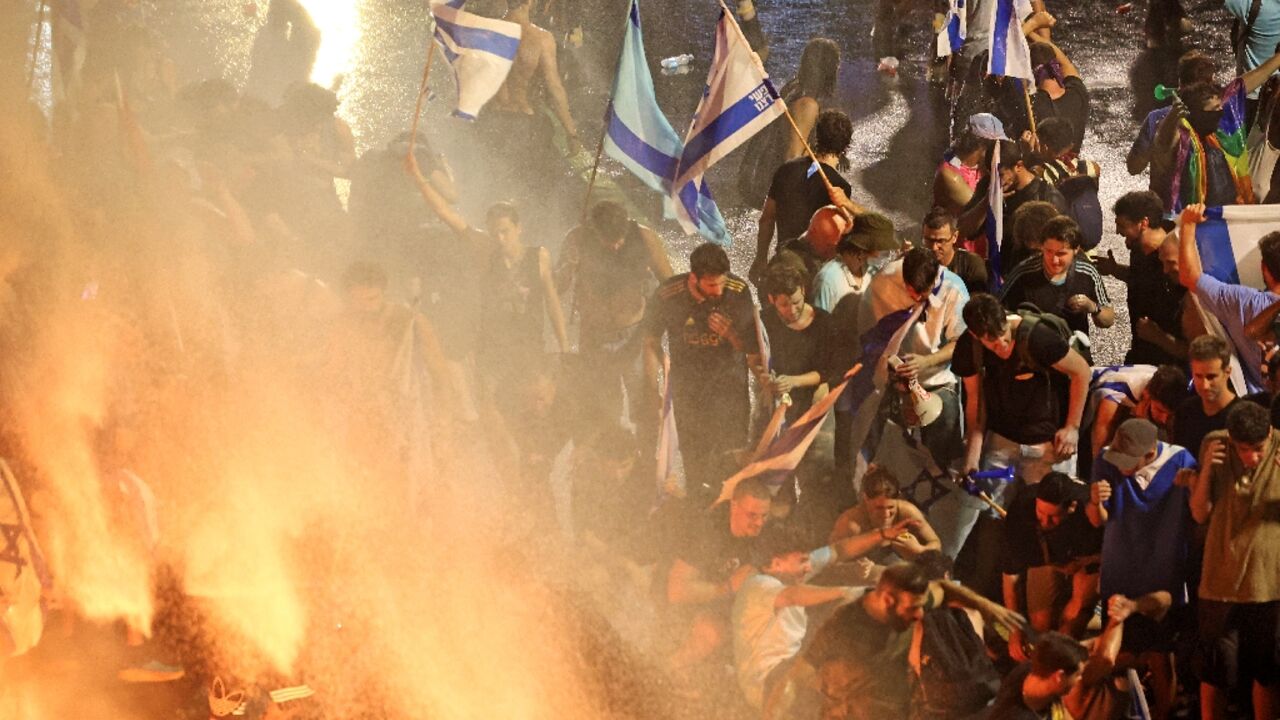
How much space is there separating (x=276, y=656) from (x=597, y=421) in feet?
6.17

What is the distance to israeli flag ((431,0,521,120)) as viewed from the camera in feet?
27.2

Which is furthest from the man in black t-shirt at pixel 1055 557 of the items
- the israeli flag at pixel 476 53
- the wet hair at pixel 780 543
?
the israeli flag at pixel 476 53

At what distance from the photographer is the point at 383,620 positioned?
23.9 feet

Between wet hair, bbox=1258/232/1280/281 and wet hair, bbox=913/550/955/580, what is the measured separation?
172cm

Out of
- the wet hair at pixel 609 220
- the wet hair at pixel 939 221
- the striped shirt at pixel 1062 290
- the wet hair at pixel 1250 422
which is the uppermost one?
the wet hair at pixel 609 220

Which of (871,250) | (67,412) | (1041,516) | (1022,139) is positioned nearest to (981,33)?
(1022,139)

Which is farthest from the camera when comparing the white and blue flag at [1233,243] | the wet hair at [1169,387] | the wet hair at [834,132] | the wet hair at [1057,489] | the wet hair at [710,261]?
the wet hair at [834,132]

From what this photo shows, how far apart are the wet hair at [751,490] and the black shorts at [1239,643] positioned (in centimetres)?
181

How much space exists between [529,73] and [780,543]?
4439mm

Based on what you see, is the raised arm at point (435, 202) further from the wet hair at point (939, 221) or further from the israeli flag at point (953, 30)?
the israeli flag at point (953, 30)

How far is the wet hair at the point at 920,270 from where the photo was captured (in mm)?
6512

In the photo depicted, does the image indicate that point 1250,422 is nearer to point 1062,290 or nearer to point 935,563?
point 935,563

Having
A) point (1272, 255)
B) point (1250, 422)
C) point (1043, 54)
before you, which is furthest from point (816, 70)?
point (1250, 422)

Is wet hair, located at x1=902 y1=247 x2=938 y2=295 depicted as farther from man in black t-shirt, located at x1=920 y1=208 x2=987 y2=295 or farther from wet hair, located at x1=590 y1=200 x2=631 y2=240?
wet hair, located at x1=590 y1=200 x2=631 y2=240
